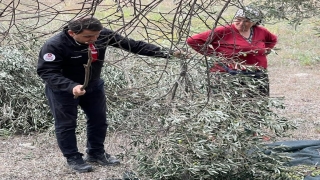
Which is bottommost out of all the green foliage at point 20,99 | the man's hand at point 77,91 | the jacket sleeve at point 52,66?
the green foliage at point 20,99

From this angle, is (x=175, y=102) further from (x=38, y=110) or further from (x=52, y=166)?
(x=38, y=110)

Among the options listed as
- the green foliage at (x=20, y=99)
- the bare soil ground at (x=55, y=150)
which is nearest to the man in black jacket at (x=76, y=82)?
the bare soil ground at (x=55, y=150)

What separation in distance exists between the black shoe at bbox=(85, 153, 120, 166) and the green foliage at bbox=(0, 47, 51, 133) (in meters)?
1.37

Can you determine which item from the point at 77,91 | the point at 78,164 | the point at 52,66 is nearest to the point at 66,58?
the point at 52,66

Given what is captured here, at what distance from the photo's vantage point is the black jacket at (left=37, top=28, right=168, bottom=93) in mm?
5039

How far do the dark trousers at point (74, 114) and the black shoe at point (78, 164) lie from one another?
0.05 metres

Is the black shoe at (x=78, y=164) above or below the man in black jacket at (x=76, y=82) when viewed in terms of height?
below

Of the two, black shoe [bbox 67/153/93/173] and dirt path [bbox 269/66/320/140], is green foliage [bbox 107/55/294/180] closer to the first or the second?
black shoe [bbox 67/153/93/173]

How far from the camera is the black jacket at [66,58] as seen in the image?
5.04 meters

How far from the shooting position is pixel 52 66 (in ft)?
16.6

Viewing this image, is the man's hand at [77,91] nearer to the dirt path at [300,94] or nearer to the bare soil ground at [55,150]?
the bare soil ground at [55,150]

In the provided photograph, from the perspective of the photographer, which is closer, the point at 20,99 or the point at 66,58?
the point at 66,58

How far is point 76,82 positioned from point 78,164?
810mm

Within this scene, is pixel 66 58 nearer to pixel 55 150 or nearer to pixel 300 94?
pixel 55 150
